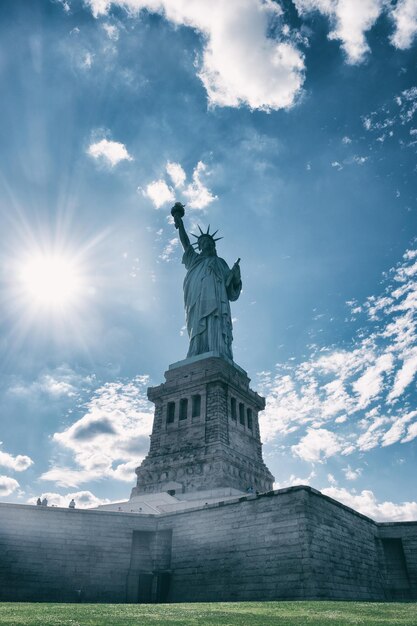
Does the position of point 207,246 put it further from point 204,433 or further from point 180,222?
point 204,433

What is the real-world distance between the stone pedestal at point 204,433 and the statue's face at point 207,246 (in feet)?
39.8

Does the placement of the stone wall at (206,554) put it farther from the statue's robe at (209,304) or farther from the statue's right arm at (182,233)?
the statue's right arm at (182,233)

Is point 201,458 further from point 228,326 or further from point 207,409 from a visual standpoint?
point 228,326

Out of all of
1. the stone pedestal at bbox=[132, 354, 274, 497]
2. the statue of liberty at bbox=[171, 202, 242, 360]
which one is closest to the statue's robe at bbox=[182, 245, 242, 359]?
the statue of liberty at bbox=[171, 202, 242, 360]

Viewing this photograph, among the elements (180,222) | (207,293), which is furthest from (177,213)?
(207,293)

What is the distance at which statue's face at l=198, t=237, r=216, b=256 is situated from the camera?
42.8m

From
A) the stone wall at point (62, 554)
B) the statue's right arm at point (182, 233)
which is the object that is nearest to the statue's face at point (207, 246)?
the statue's right arm at point (182, 233)

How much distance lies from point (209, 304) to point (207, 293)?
1.11m

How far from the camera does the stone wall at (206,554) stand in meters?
16.4

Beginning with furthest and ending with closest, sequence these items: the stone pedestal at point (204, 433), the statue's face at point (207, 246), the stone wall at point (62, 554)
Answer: the statue's face at point (207, 246)
the stone pedestal at point (204, 433)
the stone wall at point (62, 554)

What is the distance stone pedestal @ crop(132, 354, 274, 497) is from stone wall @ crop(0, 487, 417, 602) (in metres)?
8.41

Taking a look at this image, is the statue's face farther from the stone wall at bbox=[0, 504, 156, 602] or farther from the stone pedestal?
the stone wall at bbox=[0, 504, 156, 602]

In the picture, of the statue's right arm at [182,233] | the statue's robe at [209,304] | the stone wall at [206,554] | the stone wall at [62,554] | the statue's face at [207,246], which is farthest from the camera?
the statue's right arm at [182,233]

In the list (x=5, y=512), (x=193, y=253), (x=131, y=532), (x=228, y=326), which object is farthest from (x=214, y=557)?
(x=193, y=253)
